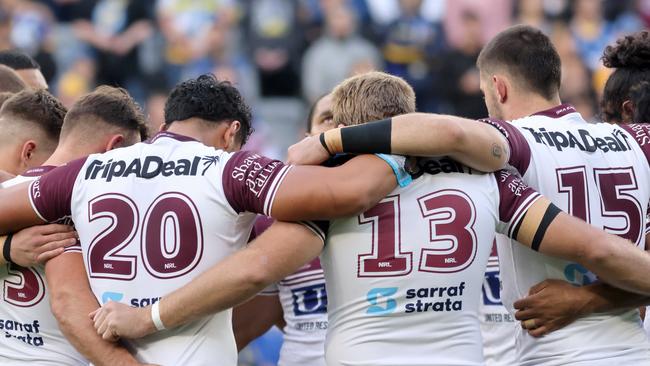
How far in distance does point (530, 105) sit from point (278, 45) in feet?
31.1

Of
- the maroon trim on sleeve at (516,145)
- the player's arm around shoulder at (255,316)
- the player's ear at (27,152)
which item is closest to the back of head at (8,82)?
the player's ear at (27,152)

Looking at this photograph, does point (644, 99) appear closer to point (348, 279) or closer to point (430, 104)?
point (348, 279)

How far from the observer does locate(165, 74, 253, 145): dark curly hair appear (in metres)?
5.20

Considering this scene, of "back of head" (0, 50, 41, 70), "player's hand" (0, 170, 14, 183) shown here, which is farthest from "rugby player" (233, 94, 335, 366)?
"back of head" (0, 50, 41, 70)

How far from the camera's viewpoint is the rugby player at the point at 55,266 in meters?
5.13

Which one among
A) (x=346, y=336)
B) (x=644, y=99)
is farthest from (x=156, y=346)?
(x=644, y=99)

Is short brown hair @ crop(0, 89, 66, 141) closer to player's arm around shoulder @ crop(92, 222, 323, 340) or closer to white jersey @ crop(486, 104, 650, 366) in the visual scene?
player's arm around shoulder @ crop(92, 222, 323, 340)

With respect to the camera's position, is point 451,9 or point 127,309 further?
point 451,9

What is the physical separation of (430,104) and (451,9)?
4.60ft

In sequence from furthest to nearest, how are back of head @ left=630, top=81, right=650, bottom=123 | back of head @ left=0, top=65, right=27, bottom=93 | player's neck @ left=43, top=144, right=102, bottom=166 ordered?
back of head @ left=0, top=65, right=27, bottom=93 < back of head @ left=630, top=81, right=650, bottom=123 < player's neck @ left=43, top=144, right=102, bottom=166

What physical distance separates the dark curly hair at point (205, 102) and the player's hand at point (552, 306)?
5.45 feet

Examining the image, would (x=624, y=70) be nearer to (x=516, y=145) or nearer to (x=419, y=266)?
(x=516, y=145)

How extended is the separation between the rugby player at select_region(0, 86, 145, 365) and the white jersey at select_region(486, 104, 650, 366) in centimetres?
193

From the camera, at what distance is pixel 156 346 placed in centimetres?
496
